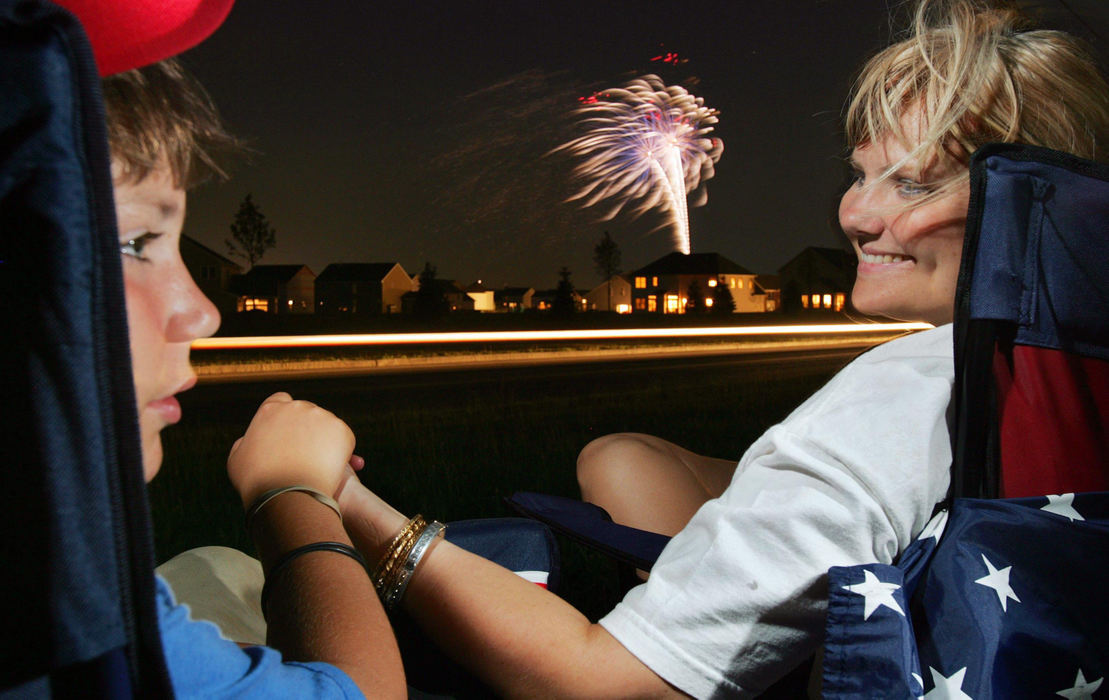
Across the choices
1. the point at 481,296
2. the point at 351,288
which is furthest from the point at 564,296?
the point at 351,288

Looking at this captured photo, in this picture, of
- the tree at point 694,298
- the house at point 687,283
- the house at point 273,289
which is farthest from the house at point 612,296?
the house at point 273,289

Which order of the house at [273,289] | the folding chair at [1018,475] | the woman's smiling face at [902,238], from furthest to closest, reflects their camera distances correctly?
the house at [273,289] → the woman's smiling face at [902,238] → the folding chair at [1018,475]

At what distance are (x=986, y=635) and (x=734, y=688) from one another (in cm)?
30

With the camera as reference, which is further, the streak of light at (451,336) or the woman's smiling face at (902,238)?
the streak of light at (451,336)

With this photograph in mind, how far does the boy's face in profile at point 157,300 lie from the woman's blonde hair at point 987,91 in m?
0.93

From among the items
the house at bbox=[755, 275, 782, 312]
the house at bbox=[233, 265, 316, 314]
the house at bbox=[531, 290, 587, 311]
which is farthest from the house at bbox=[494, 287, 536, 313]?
the house at bbox=[233, 265, 316, 314]

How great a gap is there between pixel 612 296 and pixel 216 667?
57224 mm

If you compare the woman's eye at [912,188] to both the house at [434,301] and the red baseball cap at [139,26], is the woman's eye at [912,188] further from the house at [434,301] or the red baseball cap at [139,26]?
the house at [434,301]

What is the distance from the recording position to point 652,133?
4.28 m

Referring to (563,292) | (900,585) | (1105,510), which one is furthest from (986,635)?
(563,292)

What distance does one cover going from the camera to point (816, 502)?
895 millimetres

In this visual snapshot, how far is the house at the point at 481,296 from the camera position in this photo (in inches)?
1635

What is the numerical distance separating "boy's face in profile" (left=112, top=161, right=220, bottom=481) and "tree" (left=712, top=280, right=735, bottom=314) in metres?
47.7

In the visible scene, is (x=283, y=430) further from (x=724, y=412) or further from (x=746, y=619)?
(x=724, y=412)
